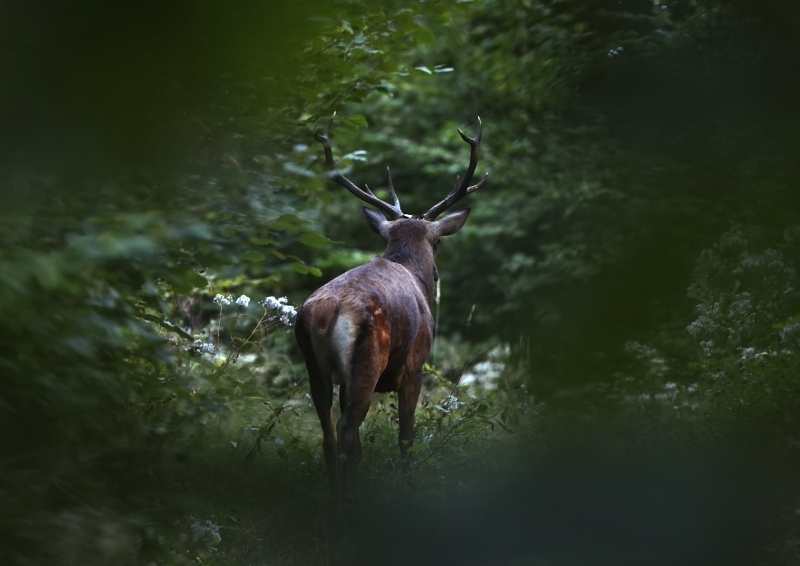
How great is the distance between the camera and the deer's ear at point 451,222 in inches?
305

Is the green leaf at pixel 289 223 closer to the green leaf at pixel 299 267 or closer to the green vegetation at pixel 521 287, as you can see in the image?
the green vegetation at pixel 521 287

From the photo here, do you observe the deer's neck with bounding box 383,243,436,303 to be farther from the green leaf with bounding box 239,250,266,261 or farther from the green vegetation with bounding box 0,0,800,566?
the green vegetation with bounding box 0,0,800,566

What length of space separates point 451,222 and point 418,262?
2.22 feet

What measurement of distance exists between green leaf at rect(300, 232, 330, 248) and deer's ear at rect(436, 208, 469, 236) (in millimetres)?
4392

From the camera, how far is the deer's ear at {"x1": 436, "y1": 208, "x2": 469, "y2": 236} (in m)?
7.75

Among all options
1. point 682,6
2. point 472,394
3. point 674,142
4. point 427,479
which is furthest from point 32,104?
point 472,394

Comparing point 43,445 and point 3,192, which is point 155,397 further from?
point 3,192

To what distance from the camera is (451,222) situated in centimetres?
780

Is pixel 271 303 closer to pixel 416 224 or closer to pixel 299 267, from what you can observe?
pixel 416 224

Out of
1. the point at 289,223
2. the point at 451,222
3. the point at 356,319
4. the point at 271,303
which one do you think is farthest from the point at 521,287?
the point at 451,222

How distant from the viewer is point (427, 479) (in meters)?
5.24

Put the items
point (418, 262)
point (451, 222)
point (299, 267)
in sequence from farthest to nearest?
1. point (451, 222)
2. point (418, 262)
3. point (299, 267)

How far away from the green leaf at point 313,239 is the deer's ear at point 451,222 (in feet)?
14.4

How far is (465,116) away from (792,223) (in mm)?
13391
